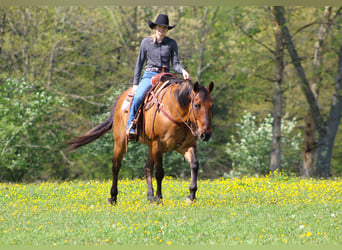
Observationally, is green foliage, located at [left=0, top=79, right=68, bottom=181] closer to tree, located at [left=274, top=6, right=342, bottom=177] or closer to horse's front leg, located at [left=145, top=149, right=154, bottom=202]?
horse's front leg, located at [left=145, top=149, right=154, bottom=202]

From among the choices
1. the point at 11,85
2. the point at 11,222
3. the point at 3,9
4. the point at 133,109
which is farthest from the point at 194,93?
the point at 3,9

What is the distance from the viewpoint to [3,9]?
2686 centimetres

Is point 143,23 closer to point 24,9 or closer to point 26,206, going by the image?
point 24,9

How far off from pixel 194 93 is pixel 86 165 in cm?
2531

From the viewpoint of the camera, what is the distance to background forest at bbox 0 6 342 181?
22.2 metres

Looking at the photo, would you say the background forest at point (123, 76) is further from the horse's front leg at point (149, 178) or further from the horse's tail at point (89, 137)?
the horse's front leg at point (149, 178)

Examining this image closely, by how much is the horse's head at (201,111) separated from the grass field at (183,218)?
1.56 m

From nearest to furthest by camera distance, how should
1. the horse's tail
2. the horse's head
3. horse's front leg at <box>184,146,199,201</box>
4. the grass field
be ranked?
1. the grass field
2. the horse's head
3. horse's front leg at <box>184,146,199,201</box>
4. the horse's tail

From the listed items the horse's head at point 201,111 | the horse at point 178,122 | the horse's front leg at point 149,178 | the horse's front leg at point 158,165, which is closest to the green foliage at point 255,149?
the horse's front leg at point 149,178

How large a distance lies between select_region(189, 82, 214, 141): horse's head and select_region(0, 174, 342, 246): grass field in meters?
1.56

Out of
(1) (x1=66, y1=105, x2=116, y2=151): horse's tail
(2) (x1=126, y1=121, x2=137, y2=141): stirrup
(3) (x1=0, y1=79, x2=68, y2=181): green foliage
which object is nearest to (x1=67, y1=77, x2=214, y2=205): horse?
(2) (x1=126, y1=121, x2=137, y2=141): stirrup

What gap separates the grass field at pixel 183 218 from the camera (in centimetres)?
694

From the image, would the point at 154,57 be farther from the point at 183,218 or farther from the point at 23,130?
the point at 23,130

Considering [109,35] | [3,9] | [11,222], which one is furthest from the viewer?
[109,35]
